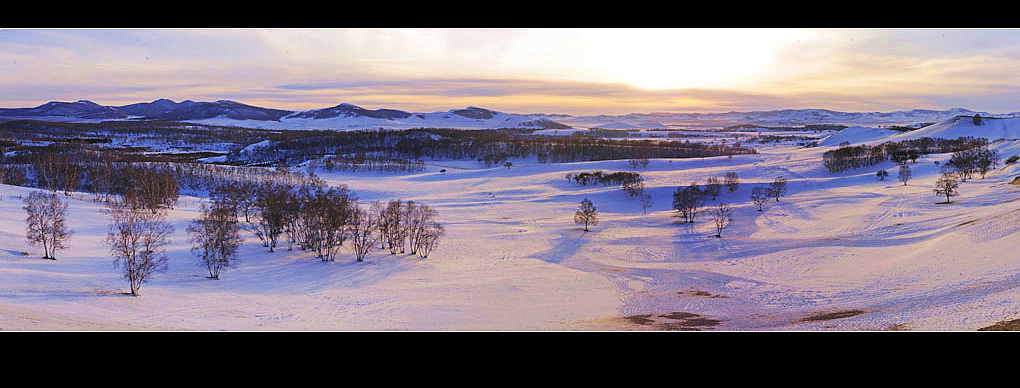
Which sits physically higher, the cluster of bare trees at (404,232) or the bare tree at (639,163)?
the bare tree at (639,163)

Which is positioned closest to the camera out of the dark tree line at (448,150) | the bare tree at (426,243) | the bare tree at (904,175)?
the bare tree at (426,243)

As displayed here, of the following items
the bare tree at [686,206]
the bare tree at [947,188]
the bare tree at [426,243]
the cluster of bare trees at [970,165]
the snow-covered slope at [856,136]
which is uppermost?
the snow-covered slope at [856,136]

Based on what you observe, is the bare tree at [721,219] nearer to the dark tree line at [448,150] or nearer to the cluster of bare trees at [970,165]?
the cluster of bare trees at [970,165]

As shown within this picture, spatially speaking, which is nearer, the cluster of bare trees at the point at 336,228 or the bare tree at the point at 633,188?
the cluster of bare trees at the point at 336,228

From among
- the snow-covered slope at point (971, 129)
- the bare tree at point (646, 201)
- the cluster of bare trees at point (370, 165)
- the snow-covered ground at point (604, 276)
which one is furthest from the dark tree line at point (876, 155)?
the cluster of bare trees at point (370, 165)

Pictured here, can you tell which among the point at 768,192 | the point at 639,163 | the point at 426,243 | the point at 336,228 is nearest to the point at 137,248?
the point at 336,228

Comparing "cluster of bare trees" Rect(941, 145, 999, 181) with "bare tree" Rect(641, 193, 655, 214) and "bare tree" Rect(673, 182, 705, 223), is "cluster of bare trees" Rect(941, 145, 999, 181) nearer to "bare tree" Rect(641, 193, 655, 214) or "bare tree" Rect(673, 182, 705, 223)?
"bare tree" Rect(673, 182, 705, 223)
